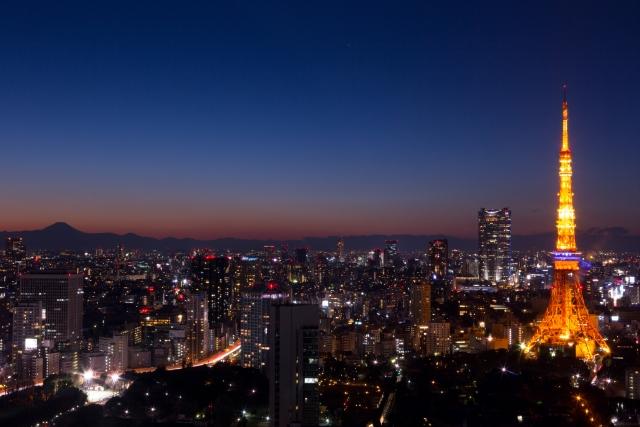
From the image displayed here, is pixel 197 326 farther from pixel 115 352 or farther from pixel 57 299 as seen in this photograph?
pixel 57 299

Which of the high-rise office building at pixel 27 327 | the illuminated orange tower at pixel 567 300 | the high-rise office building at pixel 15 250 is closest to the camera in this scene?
the illuminated orange tower at pixel 567 300

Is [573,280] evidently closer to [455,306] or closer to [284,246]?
[455,306]

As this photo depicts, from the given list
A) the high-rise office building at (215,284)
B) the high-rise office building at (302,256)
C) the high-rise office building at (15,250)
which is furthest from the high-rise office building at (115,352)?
the high-rise office building at (302,256)

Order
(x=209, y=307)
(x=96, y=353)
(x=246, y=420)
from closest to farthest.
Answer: (x=246, y=420), (x=96, y=353), (x=209, y=307)

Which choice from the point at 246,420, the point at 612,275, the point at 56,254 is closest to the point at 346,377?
the point at 246,420

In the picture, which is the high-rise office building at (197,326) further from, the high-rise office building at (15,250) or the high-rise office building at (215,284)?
the high-rise office building at (15,250)

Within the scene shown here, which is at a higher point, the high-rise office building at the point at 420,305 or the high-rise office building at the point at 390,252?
the high-rise office building at the point at 390,252
